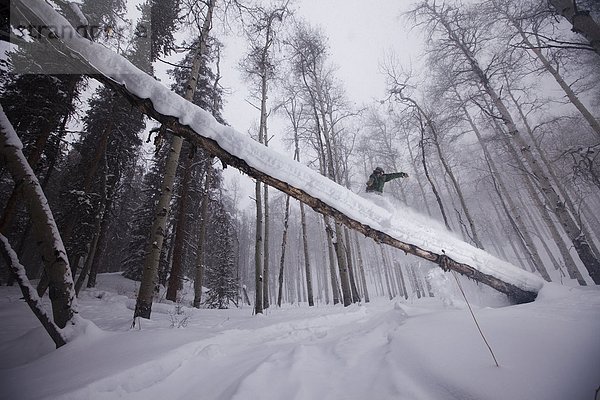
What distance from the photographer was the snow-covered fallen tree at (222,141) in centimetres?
268

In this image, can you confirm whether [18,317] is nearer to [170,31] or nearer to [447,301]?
[447,301]

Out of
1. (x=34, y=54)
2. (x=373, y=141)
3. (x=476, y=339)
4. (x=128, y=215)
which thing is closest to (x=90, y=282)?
(x=128, y=215)

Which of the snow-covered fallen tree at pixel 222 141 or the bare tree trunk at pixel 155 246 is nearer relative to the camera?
the snow-covered fallen tree at pixel 222 141

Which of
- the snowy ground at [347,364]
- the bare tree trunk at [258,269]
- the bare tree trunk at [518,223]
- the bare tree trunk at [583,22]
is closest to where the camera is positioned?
the snowy ground at [347,364]

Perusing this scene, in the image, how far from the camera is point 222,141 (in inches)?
111

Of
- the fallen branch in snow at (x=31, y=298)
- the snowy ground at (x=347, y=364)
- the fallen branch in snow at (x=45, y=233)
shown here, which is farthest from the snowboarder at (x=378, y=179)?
the fallen branch in snow at (x=31, y=298)

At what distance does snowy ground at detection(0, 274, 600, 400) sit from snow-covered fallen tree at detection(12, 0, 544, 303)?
133 centimetres

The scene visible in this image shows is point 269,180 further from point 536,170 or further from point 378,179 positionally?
point 536,170

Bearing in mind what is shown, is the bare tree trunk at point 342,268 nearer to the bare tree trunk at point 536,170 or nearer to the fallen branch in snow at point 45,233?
the bare tree trunk at point 536,170

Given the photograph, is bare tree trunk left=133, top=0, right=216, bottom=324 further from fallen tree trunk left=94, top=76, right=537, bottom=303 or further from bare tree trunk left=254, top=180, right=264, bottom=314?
bare tree trunk left=254, top=180, right=264, bottom=314

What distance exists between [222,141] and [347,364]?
2.66 m

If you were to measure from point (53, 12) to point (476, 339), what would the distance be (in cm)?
548

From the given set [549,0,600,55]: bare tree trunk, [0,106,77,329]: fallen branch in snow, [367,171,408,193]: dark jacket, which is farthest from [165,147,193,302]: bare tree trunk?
[549,0,600,55]: bare tree trunk

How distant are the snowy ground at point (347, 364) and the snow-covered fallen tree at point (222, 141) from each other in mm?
1334
